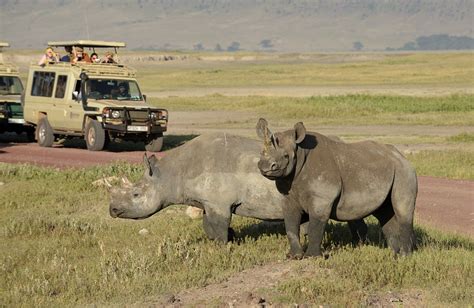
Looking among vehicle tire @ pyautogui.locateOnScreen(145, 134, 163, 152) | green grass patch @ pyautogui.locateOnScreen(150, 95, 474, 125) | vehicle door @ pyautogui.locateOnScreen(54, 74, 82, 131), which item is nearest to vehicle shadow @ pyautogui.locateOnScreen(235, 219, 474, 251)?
vehicle tire @ pyautogui.locateOnScreen(145, 134, 163, 152)

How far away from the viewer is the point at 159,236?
39.6 ft

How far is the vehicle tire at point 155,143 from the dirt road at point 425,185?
39cm

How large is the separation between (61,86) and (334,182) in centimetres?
1660

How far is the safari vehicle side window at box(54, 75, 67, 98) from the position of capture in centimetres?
2466

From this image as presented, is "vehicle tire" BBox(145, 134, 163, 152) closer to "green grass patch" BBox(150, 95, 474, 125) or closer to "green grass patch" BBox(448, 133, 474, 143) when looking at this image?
"green grass patch" BBox(448, 133, 474, 143)

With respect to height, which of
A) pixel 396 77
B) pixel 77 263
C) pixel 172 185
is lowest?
pixel 396 77

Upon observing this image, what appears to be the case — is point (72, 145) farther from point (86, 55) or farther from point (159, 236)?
point (159, 236)

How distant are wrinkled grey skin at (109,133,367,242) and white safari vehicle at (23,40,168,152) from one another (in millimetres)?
12587

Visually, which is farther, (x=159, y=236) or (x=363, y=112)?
(x=363, y=112)

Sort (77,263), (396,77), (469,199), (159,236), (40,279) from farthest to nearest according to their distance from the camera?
(396,77) < (469,199) < (159,236) < (77,263) < (40,279)

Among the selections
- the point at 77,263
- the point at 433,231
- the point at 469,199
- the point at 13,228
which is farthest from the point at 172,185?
the point at 469,199

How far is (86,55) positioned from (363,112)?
757 inches

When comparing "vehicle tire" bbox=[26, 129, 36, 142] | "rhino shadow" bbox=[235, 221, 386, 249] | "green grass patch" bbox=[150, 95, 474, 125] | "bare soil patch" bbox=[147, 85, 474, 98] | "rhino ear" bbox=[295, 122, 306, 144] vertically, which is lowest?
"bare soil patch" bbox=[147, 85, 474, 98]

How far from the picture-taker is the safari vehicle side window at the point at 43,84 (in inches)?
995
